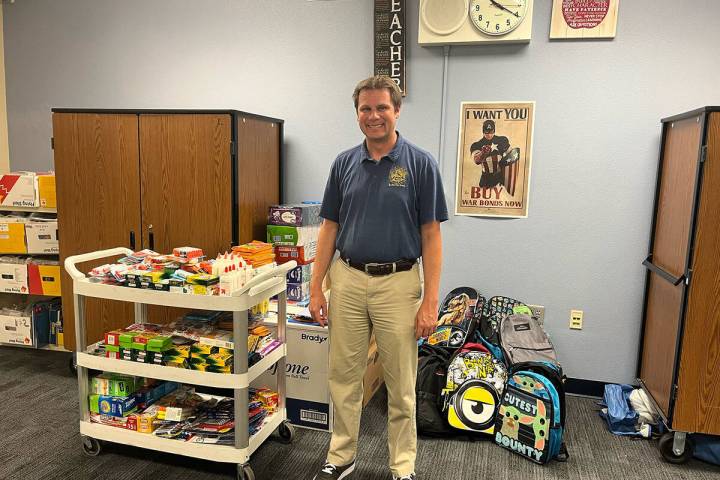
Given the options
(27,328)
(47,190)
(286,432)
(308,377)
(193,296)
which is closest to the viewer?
(193,296)

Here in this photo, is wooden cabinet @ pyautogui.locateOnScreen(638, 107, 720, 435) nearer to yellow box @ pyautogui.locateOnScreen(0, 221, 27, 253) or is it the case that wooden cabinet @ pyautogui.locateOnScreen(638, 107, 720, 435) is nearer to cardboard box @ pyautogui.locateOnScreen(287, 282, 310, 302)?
cardboard box @ pyautogui.locateOnScreen(287, 282, 310, 302)

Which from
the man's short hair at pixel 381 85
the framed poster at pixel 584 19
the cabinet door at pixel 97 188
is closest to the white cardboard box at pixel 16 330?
the cabinet door at pixel 97 188

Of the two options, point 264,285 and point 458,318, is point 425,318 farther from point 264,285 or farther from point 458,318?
point 458,318

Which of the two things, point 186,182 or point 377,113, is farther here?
point 186,182

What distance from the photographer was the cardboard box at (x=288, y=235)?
2963mm

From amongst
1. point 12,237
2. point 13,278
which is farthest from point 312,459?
point 12,237

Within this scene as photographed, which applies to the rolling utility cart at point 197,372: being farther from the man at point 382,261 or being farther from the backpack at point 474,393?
the backpack at point 474,393

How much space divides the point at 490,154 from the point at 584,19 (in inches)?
33.6

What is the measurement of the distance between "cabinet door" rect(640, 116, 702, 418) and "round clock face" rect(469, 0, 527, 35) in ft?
3.22

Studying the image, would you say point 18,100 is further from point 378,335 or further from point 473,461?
point 473,461

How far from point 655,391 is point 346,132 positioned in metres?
2.22

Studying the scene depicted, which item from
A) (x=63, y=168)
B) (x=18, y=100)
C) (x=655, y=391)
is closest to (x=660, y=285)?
(x=655, y=391)

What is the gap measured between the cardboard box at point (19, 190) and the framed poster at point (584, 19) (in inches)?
129

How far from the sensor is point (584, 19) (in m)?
2.83
